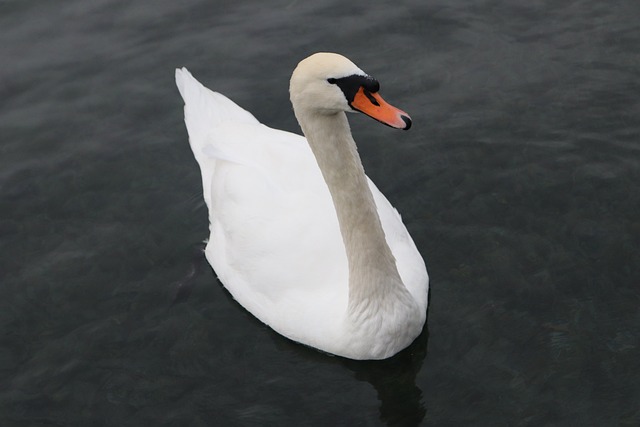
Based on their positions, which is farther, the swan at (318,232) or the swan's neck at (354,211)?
the swan's neck at (354,211)

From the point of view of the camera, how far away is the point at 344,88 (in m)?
6.48

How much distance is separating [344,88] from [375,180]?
3.22 m

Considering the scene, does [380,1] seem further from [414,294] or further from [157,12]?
[414,294]

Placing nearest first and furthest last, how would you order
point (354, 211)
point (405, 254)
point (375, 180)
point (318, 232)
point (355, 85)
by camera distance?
1. point (355, 85)
2. point (354, 211)
3. point (318, 232)
4. point (405, 254)
5. point (375, 180)

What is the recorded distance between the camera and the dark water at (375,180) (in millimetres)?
7664

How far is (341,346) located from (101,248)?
2.73 metres

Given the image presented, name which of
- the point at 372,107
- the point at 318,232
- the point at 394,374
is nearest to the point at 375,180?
the point at 318,232

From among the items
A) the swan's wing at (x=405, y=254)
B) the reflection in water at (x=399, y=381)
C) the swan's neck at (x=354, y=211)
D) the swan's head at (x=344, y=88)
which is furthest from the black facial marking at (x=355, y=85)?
the reflection in water at (x=399, y=381)

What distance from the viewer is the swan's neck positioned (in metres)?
6.87

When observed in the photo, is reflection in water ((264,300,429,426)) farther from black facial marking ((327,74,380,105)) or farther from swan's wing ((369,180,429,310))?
black facial marking ((327,74,380,105))

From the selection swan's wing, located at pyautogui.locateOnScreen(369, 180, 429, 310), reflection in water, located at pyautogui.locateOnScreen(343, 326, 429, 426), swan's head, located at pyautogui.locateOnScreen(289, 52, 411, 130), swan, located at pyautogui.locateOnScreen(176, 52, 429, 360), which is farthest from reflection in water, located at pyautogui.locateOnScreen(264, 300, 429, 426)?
swan's head, located at pyautogui.locateOnScreen(289, 52, 411, 130)

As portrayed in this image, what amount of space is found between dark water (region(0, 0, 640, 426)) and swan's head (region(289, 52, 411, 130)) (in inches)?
85.8

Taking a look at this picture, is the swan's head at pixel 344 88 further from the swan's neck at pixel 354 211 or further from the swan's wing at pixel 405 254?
the swan's wing at pixel 405 254

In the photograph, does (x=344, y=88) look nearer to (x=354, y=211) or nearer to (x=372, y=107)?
(x=372, y=107)
